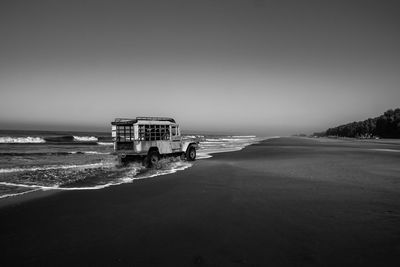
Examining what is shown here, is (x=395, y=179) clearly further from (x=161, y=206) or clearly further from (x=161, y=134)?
(x=161, y=134)

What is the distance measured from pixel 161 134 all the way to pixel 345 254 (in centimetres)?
1570

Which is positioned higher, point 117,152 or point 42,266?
point 117,152

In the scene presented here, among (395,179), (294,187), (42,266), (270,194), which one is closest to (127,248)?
(42,266)

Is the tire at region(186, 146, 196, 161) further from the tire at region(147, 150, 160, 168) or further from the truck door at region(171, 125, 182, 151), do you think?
the tire at region(147, 150, 160, 168)

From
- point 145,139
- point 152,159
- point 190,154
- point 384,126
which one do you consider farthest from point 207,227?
point 384,126

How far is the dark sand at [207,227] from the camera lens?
4.57 metres

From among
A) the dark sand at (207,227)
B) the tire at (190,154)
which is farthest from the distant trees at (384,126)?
the dark sand at (207,227)

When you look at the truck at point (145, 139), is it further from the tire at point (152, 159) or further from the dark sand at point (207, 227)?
the dark sand at point (207, 227)

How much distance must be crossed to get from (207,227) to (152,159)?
12495 millimetres

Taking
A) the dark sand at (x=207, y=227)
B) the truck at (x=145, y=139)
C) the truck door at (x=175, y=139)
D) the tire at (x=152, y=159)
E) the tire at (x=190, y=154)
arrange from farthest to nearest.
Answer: the tire at (x=190, y=154), the truck door at (x=175, y=139), the tire at (x=152, y=159), the truck at (x=145, y=139), the dark sand at (x=207, y=227)

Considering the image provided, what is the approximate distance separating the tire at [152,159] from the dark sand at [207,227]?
7.53 metres

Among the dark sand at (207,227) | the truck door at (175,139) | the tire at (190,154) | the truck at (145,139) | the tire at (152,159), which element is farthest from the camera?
the tire at (190,154)

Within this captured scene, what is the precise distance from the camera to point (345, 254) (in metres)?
4.64

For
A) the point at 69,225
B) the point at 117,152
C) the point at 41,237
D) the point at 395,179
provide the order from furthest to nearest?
the point at 117,152
the point at 395,179
the point at 69,225
the point at 41,237
